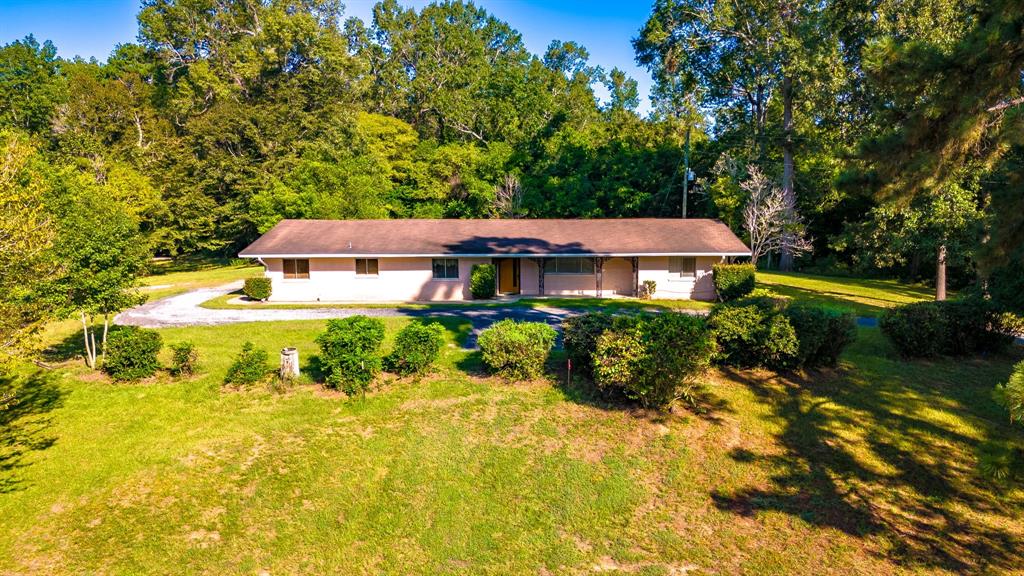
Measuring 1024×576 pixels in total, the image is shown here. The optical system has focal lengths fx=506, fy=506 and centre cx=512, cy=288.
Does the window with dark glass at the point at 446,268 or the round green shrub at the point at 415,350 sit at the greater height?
the window with dark glass at the point at 446,268

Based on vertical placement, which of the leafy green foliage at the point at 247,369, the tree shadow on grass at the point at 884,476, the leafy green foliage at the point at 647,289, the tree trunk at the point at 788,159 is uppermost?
the tree trunk at the point at 788,159

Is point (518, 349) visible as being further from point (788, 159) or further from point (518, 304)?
point (788, 159)

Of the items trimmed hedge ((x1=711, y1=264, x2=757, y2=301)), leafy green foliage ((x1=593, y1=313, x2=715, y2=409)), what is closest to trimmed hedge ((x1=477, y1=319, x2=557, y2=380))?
leafy green foliage ((x1=593, y1=313, x2=715, y2=409))

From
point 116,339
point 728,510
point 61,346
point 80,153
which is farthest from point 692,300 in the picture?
point 80,153

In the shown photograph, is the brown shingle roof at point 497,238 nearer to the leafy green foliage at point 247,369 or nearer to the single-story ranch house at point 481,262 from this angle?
the single-story ranch house at point 481,262

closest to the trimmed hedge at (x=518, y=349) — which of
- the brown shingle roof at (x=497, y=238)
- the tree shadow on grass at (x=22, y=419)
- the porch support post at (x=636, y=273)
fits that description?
the tree shadow on grass at (x=22, y=419)

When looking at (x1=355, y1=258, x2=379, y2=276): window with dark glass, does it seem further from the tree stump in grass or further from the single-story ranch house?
the tree stump in grass
